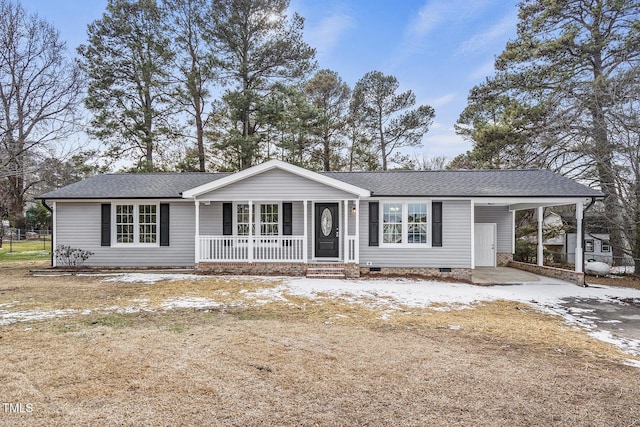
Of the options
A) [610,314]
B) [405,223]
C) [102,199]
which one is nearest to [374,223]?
[405,223]

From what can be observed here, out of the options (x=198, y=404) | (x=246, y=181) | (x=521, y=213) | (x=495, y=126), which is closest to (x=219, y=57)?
(x=246, y=181)

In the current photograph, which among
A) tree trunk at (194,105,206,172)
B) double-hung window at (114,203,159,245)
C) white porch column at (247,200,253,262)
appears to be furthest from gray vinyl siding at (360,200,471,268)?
tree trunk at (194,105,206,172)

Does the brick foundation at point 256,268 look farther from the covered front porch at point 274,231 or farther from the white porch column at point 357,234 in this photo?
the white porch column at point 357,234

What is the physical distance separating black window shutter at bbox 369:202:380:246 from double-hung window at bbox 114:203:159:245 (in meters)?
7.37

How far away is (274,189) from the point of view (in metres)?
11.0

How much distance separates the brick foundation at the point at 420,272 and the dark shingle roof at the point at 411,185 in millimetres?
2442

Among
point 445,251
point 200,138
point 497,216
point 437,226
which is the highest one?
point 200,138

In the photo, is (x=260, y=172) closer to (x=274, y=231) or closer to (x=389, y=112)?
(x=274, y=231)

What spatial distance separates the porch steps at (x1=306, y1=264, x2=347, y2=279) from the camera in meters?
10.5

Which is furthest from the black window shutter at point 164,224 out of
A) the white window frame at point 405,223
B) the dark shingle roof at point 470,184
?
the white window frame at point 405,223

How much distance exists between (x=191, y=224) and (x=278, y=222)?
10.0ft

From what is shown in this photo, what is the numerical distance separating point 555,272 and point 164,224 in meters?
13.5

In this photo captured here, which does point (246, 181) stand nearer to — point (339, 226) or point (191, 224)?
point (191, 224)

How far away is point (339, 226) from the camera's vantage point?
11609 millimetres
